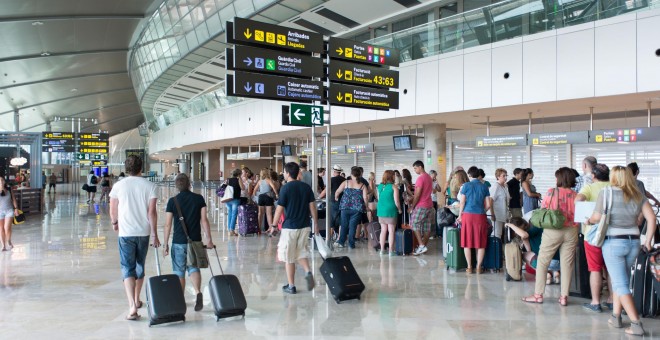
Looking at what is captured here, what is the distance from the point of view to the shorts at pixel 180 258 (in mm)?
5926

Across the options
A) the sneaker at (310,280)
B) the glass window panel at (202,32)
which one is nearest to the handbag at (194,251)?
the sneaker at (310,280)

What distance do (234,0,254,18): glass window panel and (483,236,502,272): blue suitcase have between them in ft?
44.5

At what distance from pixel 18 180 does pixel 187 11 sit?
38.2 ft

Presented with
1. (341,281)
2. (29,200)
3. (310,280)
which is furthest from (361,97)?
(29,200)

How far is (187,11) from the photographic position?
22.8m

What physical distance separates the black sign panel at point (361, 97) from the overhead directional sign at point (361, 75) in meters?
0.14

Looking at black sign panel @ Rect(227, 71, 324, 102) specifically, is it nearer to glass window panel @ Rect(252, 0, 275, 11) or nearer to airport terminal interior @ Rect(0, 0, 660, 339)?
airport terminal interior @ Rect(0, 0, 660, 339)

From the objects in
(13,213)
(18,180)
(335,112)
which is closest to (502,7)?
(335,112)

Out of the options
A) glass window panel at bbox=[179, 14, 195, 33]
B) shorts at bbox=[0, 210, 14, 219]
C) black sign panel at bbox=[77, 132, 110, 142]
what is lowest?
shorts at bbox=[0, 210, 14, 219]

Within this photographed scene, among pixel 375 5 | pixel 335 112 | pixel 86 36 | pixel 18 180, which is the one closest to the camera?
pixel 335 112

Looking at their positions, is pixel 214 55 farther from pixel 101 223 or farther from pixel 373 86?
pixel 373 86

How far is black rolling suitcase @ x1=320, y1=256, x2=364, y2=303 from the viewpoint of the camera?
635 centimetres

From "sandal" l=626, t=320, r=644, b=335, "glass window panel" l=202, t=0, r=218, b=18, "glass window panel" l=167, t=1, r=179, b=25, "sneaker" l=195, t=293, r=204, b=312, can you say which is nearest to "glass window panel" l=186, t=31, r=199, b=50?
"glass window panel" l=167, t=1, r=179, b=25

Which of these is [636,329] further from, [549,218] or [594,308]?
[549,218]
